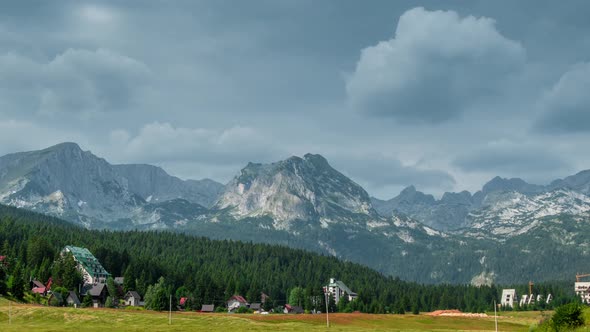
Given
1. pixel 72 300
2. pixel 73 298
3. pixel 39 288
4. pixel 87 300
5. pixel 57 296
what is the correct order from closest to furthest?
pixel 57 296, pixel 72 300, pixel 73 298, pixel 87 300, pixel 39 288

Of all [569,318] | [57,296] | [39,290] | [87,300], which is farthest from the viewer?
[39,290]

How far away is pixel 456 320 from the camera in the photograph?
18712cm

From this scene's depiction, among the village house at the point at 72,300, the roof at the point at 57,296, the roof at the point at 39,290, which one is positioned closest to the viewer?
the roof at the point at 57,296

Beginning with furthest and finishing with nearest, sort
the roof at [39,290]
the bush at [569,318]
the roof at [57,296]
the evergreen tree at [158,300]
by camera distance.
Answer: the roof at [39,290], the evergreen tree at [158,300], the roof at [57,296], the bush at [569,318]

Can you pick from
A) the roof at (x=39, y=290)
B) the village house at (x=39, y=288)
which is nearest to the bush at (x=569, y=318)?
the village house at (x=39, y=288)

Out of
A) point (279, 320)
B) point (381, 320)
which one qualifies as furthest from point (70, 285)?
point (381, 320)

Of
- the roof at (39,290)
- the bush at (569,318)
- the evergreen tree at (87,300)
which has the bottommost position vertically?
the evergreen tree at (87,300)

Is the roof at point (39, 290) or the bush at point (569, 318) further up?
the bush at point (569, 318)

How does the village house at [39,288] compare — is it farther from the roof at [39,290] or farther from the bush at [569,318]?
the bush at [569,318]

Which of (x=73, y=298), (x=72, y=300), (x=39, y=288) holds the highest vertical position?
(x=39, y=288)

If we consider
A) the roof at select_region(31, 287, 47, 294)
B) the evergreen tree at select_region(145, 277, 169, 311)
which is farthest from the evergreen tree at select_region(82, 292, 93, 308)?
the evergreen tree at select_region(145, 277, 169, 311)

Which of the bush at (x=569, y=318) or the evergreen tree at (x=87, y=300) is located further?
the evergreen tree at (x=87, y=300)

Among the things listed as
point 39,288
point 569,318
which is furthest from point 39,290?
point 569,318

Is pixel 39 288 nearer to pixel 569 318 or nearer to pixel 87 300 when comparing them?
pixel 87 300
